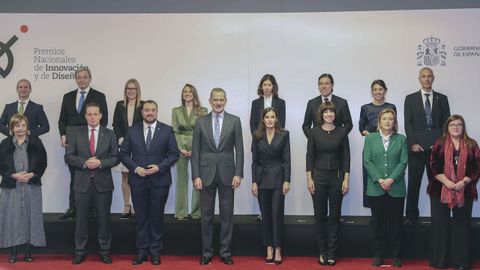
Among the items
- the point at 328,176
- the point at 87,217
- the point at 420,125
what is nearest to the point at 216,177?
the point at 328,176

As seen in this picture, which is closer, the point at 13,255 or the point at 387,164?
the point at 387,164

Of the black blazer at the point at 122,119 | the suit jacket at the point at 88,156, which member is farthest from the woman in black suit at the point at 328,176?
the black blazer at the point at 122,119

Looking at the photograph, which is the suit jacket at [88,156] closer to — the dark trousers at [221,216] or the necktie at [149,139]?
the necktie at [149,139]

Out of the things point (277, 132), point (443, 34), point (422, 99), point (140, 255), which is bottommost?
point (140, 255)

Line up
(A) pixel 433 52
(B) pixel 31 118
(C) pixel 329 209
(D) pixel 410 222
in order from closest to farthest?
(C) pixel 329 209 < (D) pixel 410 222 < (B) pixel 31 118 < (A) pixel 433 52

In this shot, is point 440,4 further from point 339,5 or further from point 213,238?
point 213,238

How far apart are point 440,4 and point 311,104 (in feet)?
7.59

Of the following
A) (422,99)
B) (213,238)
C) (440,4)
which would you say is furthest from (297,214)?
(440,4)

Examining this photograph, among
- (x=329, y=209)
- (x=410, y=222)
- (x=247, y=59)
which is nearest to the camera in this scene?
(x=329, y=209)

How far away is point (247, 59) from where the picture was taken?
7910 mm

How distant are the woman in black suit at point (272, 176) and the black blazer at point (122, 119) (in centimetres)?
166

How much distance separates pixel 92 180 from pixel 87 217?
1.30ft

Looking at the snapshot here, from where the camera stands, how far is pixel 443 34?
771cm

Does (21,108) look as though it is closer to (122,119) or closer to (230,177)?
(122,119)
